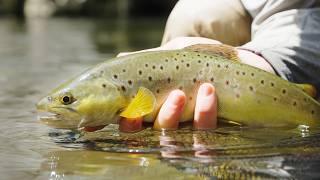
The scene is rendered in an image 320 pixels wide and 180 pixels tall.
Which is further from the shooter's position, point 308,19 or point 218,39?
point 218,39

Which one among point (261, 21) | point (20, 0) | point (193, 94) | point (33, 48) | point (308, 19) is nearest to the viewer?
point (193, 94)

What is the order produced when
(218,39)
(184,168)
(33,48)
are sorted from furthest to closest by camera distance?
(33,48), (218,39), (184,168)

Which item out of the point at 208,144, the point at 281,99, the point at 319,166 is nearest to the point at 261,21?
the point at 281,99

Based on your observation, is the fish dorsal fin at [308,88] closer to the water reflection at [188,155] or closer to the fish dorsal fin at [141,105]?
the water reflection at [188,155]

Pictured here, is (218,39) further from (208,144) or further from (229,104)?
(208,144)

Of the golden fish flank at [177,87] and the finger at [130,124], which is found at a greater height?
the golden fish flank at [177,87]

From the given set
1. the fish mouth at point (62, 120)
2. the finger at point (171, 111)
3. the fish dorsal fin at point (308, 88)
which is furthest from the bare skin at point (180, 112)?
the fish dorsal fin at point (308, 88)

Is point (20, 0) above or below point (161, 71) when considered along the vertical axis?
above
